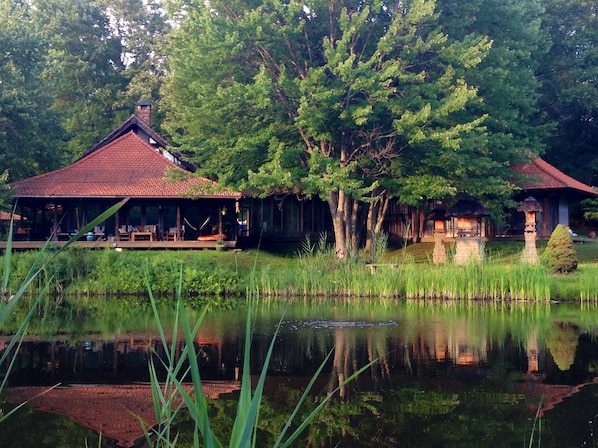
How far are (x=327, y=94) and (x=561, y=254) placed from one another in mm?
7527

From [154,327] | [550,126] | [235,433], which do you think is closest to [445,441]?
[235,433]

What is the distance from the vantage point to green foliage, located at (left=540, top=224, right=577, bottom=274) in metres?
17.8

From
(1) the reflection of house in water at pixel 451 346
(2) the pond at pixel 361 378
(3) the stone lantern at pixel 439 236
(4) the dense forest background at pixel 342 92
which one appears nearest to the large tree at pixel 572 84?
(4) the dense forest background at pixel 342 92

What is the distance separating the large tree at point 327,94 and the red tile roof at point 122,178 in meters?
1.27

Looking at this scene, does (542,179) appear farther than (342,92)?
Yes

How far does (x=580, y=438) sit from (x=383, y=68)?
16.1 metres

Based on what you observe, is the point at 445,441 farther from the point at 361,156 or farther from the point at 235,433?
the point at 361,156

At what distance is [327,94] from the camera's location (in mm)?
19422

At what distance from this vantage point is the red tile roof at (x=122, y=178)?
932 inches

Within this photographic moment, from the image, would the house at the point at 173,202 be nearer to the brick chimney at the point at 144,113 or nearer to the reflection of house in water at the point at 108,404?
the brick chimney at the point at 144,113

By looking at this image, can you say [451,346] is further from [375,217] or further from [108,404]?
[375,217]

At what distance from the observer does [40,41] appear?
1045 inches

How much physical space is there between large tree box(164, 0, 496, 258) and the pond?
7.68 meters

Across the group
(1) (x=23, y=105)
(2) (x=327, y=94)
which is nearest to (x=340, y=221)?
(2) (x=327, y=94)
